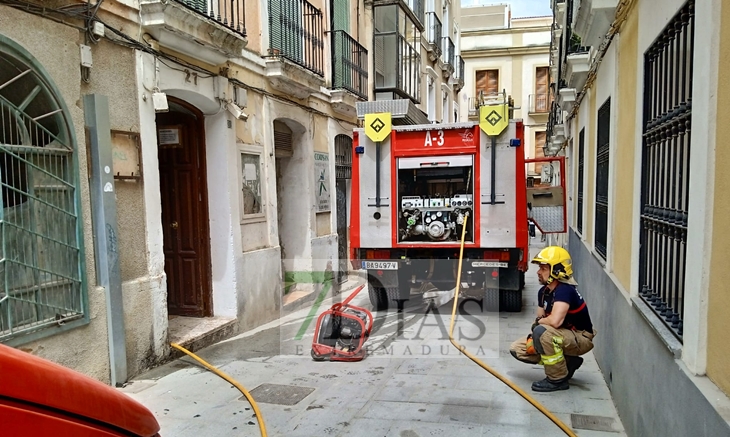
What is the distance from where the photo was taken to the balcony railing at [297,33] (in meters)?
7.90

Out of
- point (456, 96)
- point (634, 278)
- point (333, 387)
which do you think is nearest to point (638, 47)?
point (634, 278)

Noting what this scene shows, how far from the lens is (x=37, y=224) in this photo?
4.24 metres

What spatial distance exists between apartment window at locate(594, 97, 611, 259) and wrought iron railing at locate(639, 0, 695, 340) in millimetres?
2034

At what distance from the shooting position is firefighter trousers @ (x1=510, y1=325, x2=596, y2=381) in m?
4.46

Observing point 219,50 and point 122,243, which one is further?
point 219,50

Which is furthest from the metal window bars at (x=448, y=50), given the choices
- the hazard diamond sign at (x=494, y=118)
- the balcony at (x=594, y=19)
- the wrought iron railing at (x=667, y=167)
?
the wrought iron railing at (x=667, y=167)

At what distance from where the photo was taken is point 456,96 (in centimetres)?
2364

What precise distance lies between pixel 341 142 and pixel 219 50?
16.8ft

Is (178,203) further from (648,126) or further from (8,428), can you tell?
(8,428)

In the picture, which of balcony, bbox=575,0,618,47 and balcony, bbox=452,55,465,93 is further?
balcony, bbox=452,55,465,93

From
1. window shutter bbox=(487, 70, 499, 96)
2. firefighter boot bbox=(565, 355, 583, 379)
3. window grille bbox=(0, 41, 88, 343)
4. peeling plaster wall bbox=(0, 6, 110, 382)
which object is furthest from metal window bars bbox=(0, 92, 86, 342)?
window shutter bbox=(487, 70, 499, 96)

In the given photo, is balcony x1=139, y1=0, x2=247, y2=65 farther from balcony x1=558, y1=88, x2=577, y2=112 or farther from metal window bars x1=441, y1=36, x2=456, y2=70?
metal window bars x1=441, y1=36, x2=456, y2=70

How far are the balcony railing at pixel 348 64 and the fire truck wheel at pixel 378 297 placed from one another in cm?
424

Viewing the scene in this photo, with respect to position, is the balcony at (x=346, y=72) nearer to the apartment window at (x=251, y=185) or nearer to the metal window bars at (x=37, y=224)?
the apartment window at (x=251, y=185)
